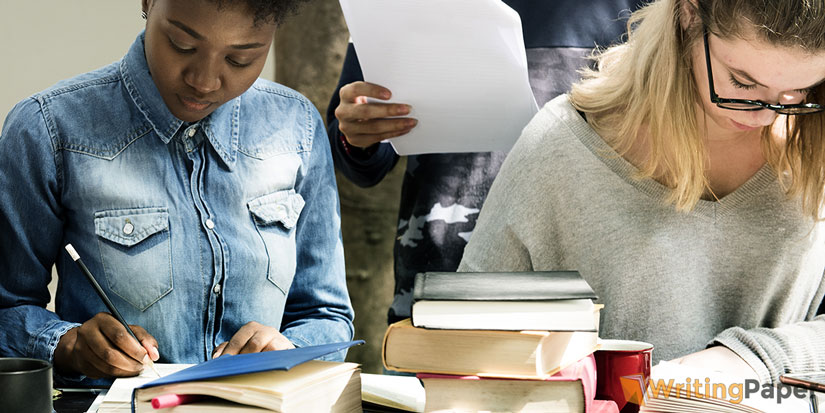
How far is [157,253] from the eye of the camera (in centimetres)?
140

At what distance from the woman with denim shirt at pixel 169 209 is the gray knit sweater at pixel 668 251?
1.18 feet

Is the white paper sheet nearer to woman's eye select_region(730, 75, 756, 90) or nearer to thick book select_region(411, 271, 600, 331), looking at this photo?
woman's eye select_region(730, 75, 756, 90)

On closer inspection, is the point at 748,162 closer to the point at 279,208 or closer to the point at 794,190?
the point at 794,190

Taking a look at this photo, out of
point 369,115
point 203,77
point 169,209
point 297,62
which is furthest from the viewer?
point 297,62

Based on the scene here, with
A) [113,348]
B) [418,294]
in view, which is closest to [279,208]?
[113,348]

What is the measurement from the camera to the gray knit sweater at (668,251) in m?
1.51

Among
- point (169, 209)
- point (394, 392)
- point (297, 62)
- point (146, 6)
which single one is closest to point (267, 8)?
point (146, 6)

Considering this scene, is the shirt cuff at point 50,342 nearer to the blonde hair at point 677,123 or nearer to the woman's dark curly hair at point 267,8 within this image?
the woman's dark curly hair at point 267,8

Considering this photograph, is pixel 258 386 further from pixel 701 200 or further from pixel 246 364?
pixel 701 200

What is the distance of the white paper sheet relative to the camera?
58.8 inches

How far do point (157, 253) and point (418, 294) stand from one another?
2.04 feet

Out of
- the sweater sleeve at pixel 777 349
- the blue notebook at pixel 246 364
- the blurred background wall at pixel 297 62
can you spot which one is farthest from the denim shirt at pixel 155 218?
Answer: the blurred background wall at pixel 297 62

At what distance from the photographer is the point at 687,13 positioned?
1.45 meters

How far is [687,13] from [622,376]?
2.28ft
